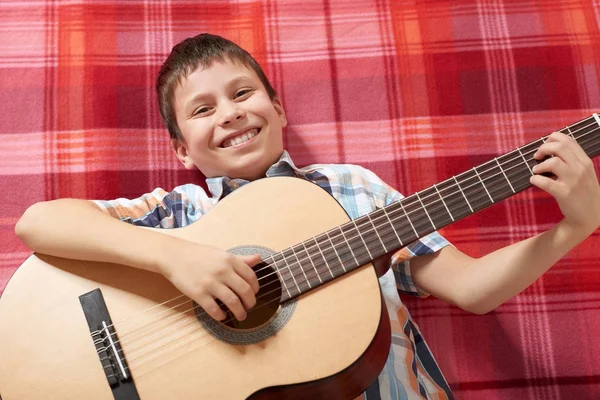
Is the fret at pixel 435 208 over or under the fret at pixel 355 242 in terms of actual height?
over

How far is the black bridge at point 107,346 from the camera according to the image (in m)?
0.97

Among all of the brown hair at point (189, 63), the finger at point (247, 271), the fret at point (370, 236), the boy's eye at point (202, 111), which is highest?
the brown hair at point (189, 63)

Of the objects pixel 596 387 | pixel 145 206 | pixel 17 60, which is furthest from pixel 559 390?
pixel 17 60

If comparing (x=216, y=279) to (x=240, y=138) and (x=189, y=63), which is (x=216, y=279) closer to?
(x=240, y=138)

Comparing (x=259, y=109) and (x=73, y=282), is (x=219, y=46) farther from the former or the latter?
(x=73, y=282)

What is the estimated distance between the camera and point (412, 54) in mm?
1505

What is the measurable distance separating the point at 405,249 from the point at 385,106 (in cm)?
44

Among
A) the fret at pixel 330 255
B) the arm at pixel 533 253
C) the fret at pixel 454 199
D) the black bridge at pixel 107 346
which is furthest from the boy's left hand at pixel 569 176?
the black bridge at pixel 107 346

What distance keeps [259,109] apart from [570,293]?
2.70 feet

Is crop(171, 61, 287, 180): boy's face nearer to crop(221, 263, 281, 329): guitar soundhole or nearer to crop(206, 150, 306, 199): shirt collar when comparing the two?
crop(206, 150, 306, 199): shirt collar

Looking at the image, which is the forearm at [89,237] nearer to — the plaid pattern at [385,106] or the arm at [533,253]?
the plaid pattern at [385,106]

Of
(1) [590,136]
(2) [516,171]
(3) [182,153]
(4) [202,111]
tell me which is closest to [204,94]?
(4) [202,111]

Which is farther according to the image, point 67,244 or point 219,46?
point 219,46

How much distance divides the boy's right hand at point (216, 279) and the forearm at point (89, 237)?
1.8 inches
